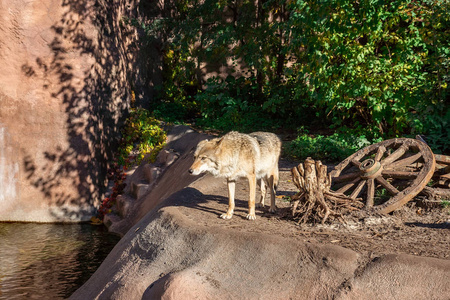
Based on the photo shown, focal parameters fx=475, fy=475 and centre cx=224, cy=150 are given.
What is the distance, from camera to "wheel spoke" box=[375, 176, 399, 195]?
273 inches

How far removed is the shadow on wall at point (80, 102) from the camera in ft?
39.5

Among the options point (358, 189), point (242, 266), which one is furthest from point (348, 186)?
point (242, 266)

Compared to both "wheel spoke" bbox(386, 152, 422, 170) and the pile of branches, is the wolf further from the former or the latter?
"wheel spoke" bbox(386, 152, 422, 170)

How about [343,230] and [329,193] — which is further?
[329,193]

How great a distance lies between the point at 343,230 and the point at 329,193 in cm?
62

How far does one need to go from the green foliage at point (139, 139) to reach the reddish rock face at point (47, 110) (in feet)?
4.74

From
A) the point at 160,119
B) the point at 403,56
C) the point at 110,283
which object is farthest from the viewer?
the point at 160,119

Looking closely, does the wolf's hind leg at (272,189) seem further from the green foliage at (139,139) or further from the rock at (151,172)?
the green foliage at (139,139)

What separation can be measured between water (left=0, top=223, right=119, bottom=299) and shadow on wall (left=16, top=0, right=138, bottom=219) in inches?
42.0

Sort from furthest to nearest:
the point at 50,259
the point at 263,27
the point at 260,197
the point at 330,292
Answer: the point at 263,27 → the point at 50,259 → the point at 260,197 → the point at 330,292

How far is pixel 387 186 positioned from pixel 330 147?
4941 mm

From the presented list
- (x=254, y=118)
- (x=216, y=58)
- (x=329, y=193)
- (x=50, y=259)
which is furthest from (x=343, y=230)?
(x=216, y=58)

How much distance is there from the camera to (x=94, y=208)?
12641mm

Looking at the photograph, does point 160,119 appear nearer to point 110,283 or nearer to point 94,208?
point 94,208
